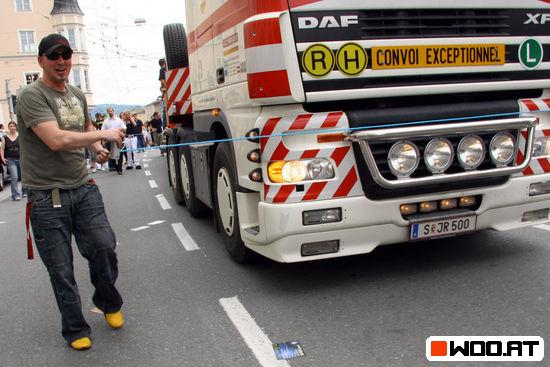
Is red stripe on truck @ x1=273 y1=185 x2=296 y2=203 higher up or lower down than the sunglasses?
lower down

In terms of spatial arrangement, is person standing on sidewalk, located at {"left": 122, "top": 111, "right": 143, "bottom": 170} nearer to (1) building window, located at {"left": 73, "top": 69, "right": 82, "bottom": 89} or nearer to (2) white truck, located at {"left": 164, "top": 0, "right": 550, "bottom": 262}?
(2) white truck, located at {"left": 164, "top": 0, "right": 550, "bottom": 262}

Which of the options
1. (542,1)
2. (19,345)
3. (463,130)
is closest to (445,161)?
(463,130)

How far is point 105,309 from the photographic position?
3.80 meters

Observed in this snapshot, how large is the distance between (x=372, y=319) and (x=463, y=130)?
5.00 feet

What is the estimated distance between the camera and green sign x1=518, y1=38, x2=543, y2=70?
4195 mm

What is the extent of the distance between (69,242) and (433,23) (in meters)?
2.99

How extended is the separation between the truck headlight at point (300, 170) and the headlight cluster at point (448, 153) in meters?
0.46

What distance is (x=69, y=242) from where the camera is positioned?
3.57m

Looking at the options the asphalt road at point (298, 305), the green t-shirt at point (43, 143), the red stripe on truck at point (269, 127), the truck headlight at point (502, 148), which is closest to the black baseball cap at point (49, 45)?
the green t-shirt at point (43, 143)

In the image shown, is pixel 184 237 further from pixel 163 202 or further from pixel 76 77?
pixel 76 77

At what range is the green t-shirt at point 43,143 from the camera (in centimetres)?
327

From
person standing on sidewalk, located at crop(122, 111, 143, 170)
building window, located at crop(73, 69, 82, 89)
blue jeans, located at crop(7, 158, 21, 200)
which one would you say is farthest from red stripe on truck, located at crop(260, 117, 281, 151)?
building window, located at crop(73, 69, 82, 89)

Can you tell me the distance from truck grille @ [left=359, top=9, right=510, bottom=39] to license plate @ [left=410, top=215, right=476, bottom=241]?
4.51 ft

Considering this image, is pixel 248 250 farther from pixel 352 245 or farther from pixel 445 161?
pixel 445 161
